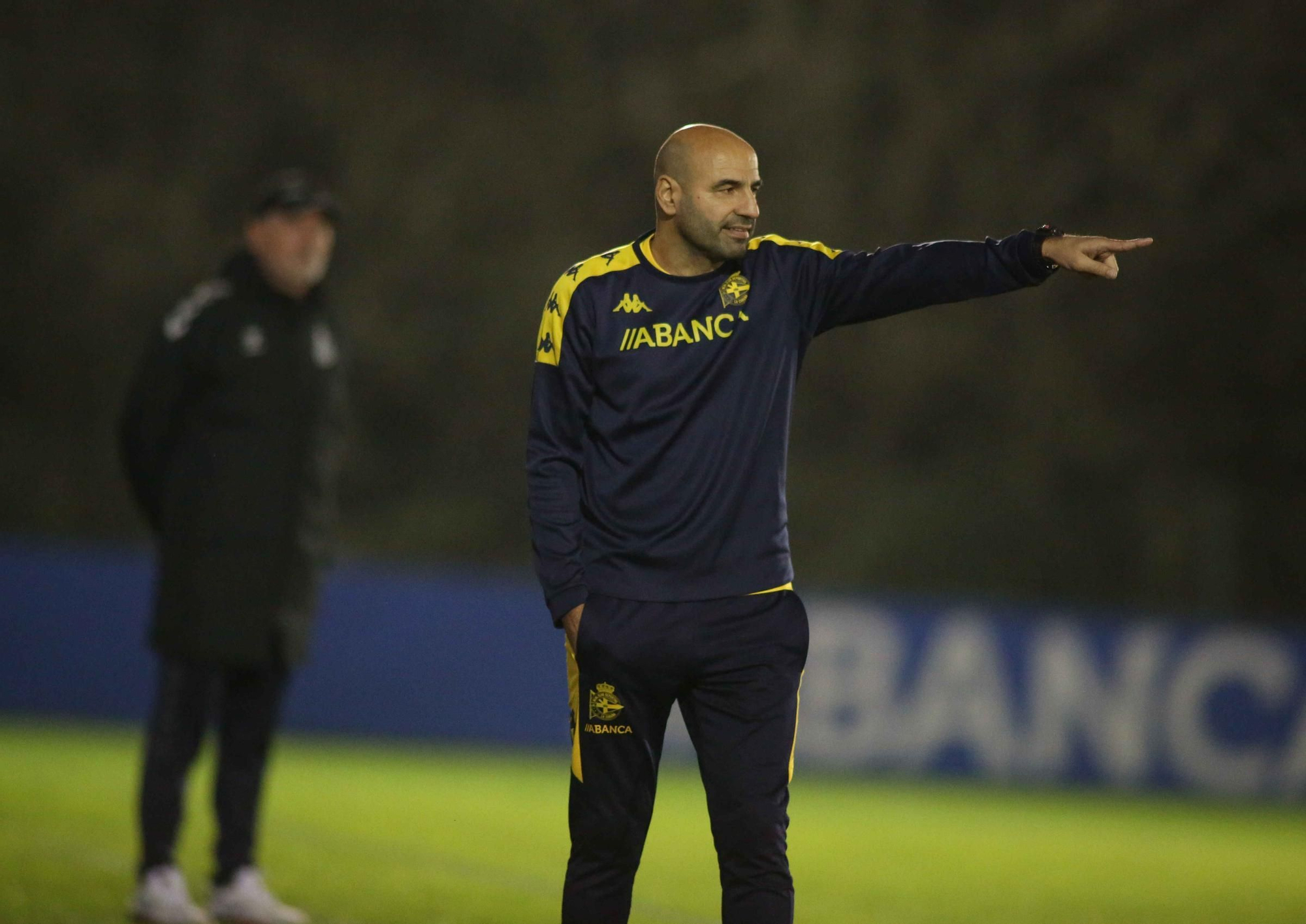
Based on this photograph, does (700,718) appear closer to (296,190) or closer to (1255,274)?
(296,190)

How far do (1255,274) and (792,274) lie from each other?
17.0m

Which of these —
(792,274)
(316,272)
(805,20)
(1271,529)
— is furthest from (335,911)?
(805,20)

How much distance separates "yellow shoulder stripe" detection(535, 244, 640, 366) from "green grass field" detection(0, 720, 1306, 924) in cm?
255

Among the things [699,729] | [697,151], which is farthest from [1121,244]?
[699,729]

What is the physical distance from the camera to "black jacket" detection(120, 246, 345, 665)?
6082mm

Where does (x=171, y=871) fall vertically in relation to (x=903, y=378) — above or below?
below

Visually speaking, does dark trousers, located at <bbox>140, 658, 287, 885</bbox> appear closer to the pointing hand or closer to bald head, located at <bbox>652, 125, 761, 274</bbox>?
bald head, located at <bbox>652, 125, 761, 274</bbox>

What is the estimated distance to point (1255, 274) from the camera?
66.8ft

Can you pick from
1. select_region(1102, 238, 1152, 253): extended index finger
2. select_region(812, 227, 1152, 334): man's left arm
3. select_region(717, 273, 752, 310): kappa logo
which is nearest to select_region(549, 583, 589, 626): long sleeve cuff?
select_region(717, 273, 752, 310): kappa logo

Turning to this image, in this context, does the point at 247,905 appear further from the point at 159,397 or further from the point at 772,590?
the point at 772,590

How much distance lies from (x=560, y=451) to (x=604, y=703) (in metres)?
0.62

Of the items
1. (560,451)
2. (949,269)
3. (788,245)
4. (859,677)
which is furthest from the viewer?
(859,677)

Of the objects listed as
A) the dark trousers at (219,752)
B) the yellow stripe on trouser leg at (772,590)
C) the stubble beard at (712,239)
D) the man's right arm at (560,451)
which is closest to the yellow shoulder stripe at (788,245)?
the stubble beard at (712,239)

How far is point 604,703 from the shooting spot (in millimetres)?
4516
